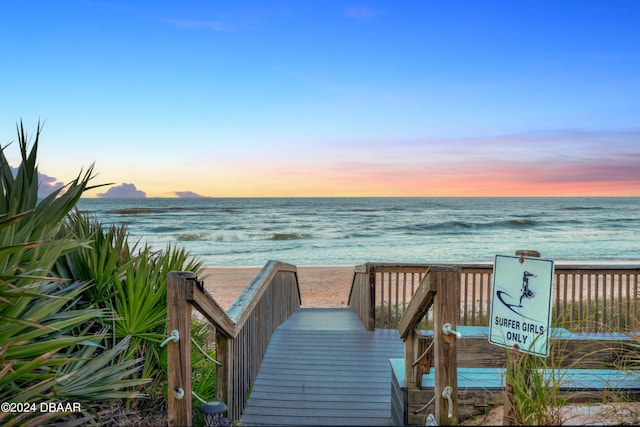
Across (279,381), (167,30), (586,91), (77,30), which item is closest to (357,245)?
(586,91)

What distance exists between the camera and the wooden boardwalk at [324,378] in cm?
414

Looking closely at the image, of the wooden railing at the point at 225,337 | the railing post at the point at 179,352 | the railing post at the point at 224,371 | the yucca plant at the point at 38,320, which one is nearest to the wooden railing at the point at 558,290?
the wooden railing at the point at 225,337

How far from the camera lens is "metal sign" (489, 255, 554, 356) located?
241 centimetres

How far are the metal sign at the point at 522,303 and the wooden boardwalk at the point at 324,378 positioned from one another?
6.56 ft

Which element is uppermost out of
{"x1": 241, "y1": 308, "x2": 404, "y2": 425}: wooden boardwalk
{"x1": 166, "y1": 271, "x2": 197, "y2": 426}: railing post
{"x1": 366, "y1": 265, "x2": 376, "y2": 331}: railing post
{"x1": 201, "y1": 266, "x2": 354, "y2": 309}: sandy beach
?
{"x1": 166, "y1": 271, "x2": 197, "y2": 426}: railing post

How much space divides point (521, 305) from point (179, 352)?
6.74ft

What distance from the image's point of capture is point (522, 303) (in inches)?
99.5

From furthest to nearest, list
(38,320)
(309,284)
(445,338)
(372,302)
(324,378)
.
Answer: (309,284) → (372,302) → (324,378) → (38,320) → (445,338)

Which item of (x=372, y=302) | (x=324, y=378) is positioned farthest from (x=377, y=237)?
(x=324, y=378)

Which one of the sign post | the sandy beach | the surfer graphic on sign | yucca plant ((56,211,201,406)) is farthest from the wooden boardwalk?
the sandy beach

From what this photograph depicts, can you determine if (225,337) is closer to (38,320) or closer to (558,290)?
(38,320)

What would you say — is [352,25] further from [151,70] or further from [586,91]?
[586,91]

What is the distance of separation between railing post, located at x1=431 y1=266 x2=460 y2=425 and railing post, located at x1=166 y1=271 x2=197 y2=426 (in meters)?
1.47

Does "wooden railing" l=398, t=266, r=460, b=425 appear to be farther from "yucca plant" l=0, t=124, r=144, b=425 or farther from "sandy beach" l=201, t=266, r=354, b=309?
"sandy beach" l=201, t=266, r=354, b=309
